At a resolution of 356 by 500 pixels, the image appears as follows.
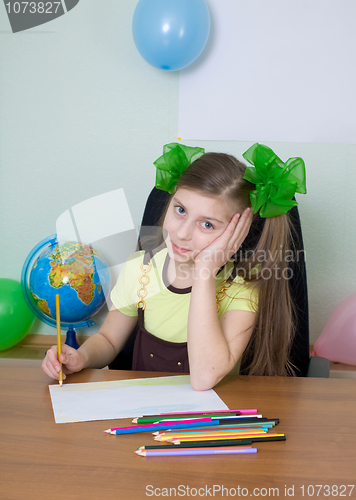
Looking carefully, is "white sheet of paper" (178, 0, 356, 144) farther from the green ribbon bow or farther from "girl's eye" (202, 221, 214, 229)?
"girl's eye" (202, 221, 214, 229)

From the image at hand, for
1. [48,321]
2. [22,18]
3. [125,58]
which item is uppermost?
[22,18]

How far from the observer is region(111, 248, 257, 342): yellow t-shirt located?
120 cm

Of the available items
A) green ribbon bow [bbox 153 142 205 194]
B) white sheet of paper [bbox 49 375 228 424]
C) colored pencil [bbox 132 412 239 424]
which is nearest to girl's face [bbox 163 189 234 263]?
green ribbon bow [bbox 153 142 205 194]

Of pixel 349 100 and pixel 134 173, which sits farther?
pixel 134 173

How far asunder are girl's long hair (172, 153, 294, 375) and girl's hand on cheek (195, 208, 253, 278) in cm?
3

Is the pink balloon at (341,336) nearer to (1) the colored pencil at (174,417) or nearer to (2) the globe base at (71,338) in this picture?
(2) the globe base at (71,338)

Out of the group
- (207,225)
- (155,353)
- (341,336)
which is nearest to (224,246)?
(207,225)

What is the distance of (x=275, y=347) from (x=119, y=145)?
1.37 m

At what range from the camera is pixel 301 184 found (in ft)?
3.48

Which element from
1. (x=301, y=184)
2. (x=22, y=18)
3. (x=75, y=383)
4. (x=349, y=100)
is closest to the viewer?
(x=75, y=383)

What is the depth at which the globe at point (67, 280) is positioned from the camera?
201cm

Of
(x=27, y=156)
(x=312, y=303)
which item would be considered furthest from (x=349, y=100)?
(x=27, y=156)

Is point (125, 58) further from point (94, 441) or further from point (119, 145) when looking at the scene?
point (94, 441)

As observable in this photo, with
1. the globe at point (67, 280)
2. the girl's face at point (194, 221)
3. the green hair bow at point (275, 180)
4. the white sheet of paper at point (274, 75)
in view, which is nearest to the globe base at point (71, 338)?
the globe at point (67, 280)
